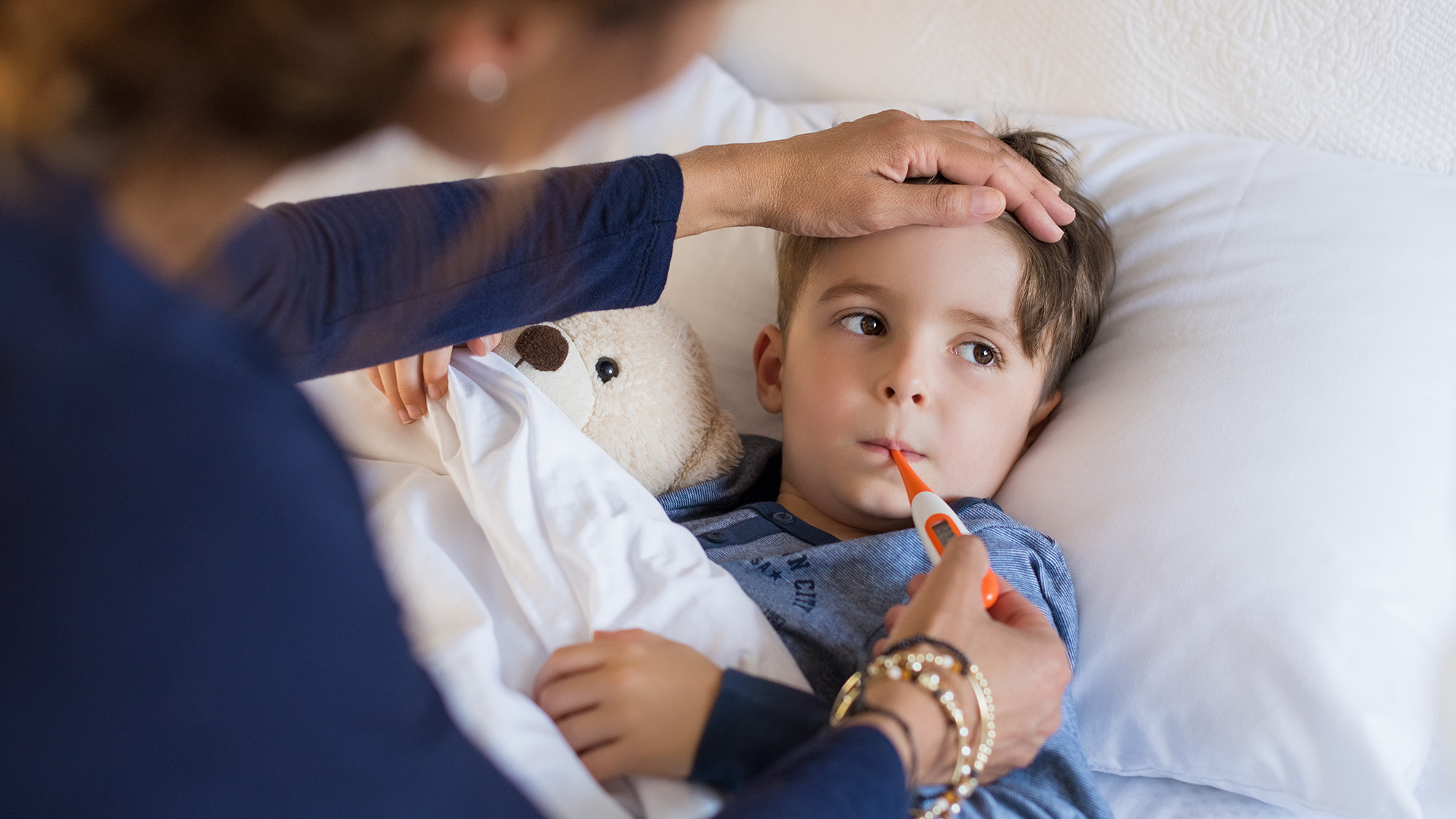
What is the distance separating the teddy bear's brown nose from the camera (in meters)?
1.12

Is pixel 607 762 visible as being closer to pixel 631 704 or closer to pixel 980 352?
pixel 631 704

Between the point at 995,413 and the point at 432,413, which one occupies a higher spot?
the point at 432,413

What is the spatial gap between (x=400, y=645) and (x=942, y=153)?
0.80m

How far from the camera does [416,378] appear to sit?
1016 mm

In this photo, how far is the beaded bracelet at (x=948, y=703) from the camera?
2.22 feet

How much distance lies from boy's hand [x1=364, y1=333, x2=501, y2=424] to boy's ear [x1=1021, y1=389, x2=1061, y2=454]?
2.01 ft

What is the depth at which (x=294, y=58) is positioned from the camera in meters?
0.40

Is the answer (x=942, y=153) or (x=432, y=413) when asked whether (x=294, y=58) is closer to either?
(x=432, y=413)

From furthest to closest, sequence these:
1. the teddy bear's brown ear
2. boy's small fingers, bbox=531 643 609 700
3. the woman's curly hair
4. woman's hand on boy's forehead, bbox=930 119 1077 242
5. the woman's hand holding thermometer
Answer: the teddy bear's brown ear → woman's hand on boy's forehead, bbox=930 119 1077 242 → the woman's hand holding thermometer → boy's small fingers, bbox=531 643 609 700 → the woman's curly hair

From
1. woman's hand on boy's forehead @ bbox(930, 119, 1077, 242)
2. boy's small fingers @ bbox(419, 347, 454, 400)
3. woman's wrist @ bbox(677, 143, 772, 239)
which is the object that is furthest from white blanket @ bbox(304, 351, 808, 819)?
woman's hand on boy's forehead @ bbox(930, 119, 1077, 242)

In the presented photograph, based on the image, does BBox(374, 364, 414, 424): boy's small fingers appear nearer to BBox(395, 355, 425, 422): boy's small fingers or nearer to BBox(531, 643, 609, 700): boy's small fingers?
BBox(395, 355, 425, 422): boy's small fingers

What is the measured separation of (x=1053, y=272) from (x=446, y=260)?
2.09 ft

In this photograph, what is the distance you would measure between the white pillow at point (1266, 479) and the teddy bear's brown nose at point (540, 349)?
22cm

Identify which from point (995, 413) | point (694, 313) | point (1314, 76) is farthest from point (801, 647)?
point (1314, 76)
